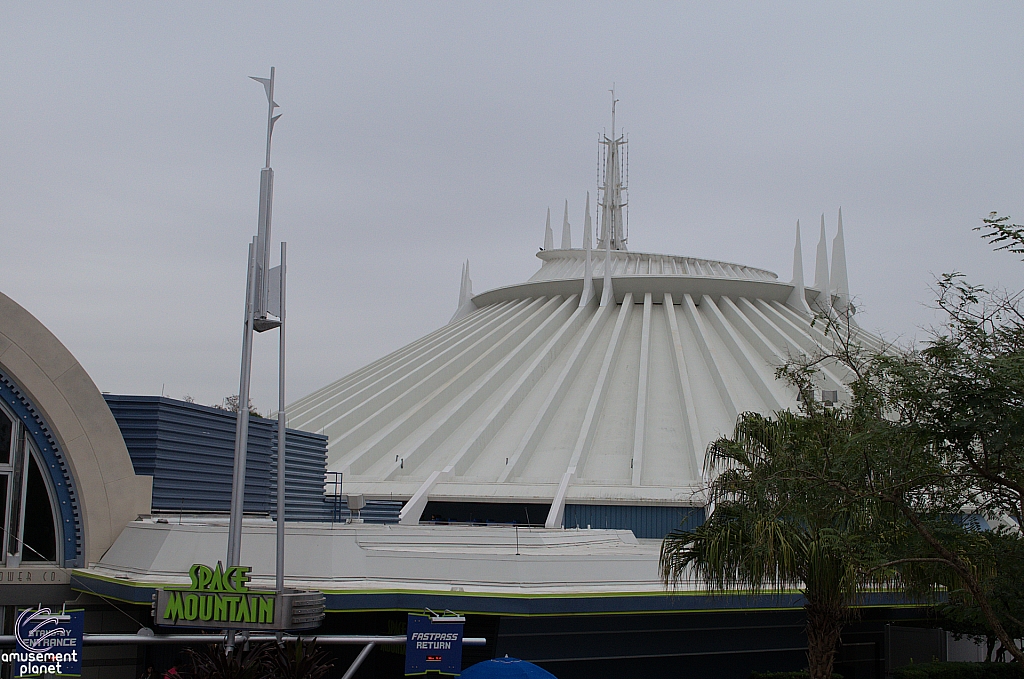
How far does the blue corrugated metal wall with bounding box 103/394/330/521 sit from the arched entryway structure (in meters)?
1.15

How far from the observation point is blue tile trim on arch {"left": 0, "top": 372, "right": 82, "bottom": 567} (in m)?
14.4

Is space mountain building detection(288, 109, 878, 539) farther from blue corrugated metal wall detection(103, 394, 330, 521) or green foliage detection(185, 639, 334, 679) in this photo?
green foliage detection(185, 639, 334, 679)

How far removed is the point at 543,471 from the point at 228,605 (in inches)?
528

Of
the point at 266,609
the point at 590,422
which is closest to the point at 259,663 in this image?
the point at 266,609

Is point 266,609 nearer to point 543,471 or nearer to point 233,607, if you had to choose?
point 233,607

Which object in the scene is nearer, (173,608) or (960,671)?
(173,608)

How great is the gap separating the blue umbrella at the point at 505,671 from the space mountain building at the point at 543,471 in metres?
2.59

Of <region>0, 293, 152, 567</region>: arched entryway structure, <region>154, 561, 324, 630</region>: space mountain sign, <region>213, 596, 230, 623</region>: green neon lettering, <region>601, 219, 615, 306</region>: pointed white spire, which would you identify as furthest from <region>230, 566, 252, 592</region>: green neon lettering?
<region>601, 219, 615, 306</region>: pointed white spire

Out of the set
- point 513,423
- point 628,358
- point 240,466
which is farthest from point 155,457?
point 628,358

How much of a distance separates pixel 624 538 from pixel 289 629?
9.25 meters

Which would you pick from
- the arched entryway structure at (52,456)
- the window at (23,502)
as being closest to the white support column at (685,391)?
the arched entryway structure at (52,456)

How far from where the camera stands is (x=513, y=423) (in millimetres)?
26891

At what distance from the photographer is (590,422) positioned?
25750 mm

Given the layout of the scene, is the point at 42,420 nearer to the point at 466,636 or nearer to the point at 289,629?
the point at 289,629
